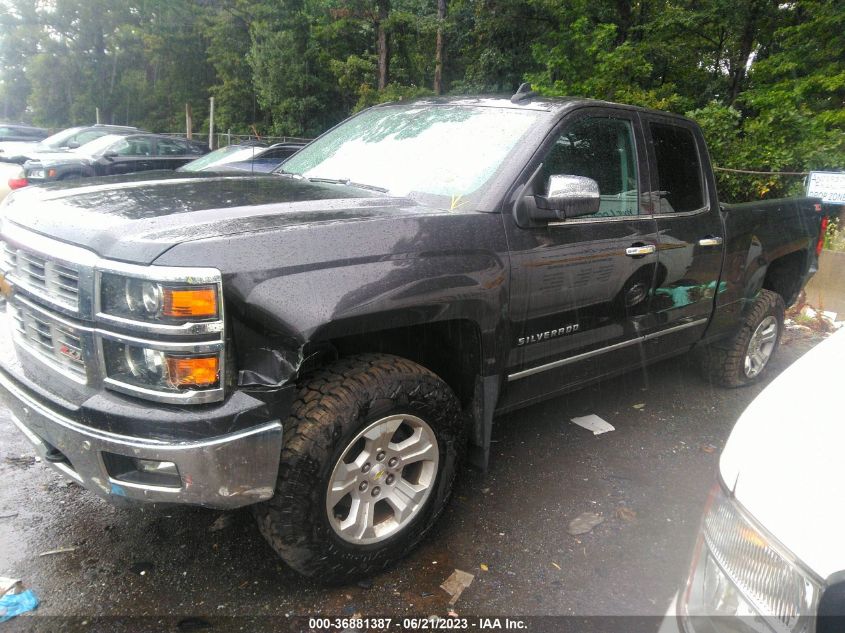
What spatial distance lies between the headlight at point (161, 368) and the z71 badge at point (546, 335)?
4.58 ft

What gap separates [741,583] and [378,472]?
4.59 ft

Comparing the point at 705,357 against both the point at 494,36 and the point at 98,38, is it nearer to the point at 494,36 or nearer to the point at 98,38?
the point at 494,36

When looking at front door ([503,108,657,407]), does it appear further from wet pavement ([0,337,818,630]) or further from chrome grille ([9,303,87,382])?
chrome grille ([9,303,87,382])

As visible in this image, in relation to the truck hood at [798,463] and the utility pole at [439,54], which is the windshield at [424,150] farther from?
the utility pole at [439,54]

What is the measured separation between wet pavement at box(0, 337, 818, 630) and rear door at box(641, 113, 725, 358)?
31.6 inches

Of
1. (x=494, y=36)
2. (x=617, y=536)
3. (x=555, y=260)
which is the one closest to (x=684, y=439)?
(x=617, y=536)

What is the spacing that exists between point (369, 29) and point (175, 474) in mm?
23264

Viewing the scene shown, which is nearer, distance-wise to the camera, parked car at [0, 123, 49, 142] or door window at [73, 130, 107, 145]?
door window at [73, 130, 107, 145]

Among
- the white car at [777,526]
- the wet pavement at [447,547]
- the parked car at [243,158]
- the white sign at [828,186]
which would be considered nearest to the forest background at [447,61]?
the white sign at [828,186]

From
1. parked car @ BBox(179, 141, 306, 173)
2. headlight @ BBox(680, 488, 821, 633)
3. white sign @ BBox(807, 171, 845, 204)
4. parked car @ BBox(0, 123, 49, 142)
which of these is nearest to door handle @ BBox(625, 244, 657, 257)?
headlight @ BBox(680, 488, 821, 633)

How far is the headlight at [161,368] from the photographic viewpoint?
1.85 metres

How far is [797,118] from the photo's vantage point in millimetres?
9594

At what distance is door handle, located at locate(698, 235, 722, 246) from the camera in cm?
364

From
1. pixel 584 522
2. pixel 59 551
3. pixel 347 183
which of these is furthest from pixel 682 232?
pixel 59 551
